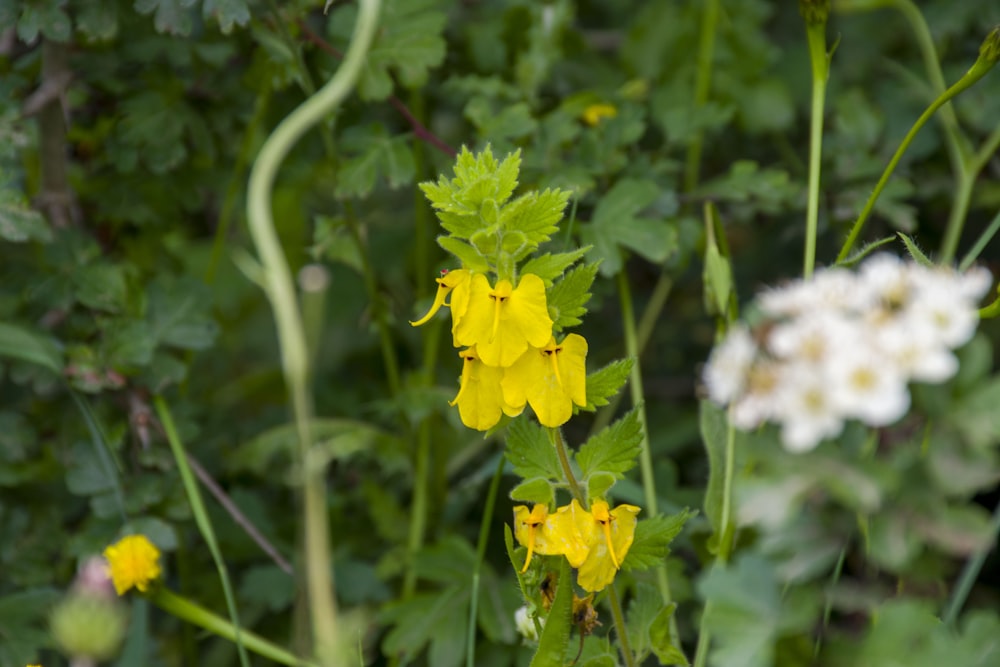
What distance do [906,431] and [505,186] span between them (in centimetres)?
34

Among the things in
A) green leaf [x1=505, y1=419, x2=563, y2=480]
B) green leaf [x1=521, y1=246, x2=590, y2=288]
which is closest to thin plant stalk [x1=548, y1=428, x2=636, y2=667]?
green leaf [x1=505, y1=419, x2=563, y2=480]

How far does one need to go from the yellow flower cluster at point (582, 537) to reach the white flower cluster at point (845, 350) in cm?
26

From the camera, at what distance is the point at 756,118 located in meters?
1.66

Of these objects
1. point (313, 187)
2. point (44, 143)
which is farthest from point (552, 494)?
point (313, 187)

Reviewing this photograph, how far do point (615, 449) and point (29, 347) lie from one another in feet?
2.52

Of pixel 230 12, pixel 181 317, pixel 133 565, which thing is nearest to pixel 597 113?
pixel 230 12

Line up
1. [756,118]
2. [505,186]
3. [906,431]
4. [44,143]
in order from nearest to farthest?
1. [906,431]
2. [505,186]
3. [44,143]
4. [756,118]

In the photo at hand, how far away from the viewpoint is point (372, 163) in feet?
4.18

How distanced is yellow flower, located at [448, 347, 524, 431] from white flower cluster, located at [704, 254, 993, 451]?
0.85 feet

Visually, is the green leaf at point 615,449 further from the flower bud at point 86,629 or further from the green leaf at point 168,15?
the green leaf at point 168,15

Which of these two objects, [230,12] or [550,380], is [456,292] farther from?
[230,12]

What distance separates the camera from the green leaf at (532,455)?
2.63ft

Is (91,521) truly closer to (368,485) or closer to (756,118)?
(368,485)

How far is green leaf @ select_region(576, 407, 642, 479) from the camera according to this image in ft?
2.64
